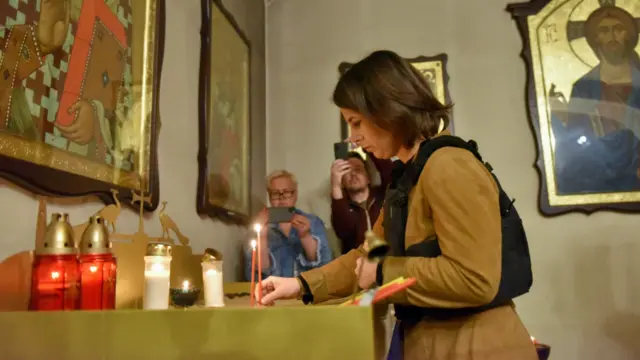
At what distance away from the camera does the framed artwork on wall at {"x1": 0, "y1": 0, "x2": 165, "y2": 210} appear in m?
0.87

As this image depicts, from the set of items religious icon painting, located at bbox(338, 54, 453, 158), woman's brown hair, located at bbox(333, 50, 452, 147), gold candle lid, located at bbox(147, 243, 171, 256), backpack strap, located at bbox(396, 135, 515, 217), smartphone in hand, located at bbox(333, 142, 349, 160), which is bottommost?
gold candle lid, located at bbox(147, 243, 171, 256)

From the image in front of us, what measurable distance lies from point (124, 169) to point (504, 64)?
1868 mm

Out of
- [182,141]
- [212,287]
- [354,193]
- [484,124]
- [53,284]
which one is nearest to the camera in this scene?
[53,284]

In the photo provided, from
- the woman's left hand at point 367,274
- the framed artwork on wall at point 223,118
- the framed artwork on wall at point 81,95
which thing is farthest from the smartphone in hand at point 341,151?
the woman's left hand at point 367,274

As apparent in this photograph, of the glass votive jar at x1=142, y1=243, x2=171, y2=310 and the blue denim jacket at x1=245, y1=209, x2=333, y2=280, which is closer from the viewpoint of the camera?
the glass votive jar at x1=142, y1=243, x2=171, y2=310

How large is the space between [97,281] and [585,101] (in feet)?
7.25

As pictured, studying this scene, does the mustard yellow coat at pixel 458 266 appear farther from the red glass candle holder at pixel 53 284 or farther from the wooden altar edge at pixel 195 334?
the red glass candle holder at pixel 53 284

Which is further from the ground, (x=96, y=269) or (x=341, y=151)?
(x=341, y=151)

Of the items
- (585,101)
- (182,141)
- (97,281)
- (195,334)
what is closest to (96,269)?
(97,281)

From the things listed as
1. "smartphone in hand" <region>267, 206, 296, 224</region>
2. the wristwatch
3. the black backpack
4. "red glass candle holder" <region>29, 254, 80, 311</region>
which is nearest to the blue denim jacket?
"smartphone in hand" <region>267, 206, 296, 224</region>

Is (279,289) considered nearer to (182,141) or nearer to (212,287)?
(212,287)

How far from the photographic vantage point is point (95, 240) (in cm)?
81

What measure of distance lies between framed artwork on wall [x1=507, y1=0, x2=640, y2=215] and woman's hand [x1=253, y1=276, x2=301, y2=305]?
168 centimetres

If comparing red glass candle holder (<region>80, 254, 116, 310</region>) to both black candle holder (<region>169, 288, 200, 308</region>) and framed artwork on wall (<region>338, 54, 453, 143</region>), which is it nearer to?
black candle holder (<region>169, 288, 200, 308</region>)
